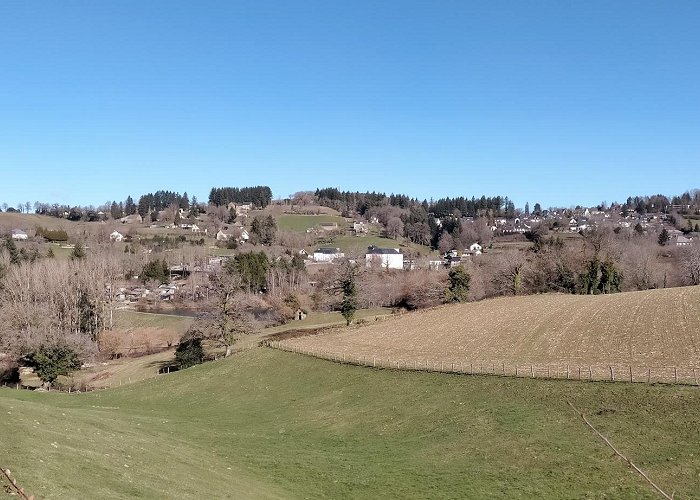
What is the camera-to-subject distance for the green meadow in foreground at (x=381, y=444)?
23094 mm

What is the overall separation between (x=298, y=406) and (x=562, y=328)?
3309 cm

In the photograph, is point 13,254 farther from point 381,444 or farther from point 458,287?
point 381,444

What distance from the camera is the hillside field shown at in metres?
50.4

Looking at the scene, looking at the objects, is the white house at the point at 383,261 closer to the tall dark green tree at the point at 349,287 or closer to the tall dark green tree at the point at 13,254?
the tall dark green tree at the point at 349,287

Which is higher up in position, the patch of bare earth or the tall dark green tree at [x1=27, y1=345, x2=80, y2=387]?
the patch of bare earth

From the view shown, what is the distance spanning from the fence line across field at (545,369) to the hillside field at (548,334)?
1.60 m

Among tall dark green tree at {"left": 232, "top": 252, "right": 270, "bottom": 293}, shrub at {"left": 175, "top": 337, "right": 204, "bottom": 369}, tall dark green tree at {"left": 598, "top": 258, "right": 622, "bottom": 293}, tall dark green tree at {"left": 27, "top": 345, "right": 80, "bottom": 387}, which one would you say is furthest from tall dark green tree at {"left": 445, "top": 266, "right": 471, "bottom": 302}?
tall dark green tree at {"left": 27, "top": 345, "right": 80, "bottom": 387}

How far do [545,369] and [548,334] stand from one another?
18232mm

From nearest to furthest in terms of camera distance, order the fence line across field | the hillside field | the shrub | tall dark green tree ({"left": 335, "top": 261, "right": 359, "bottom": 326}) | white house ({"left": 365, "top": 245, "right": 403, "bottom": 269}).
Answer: the fence line across field, the hillside field, the shrub, tall dark green tree ({"left": 335, "top": 261, "right": 359, "bottom": 326}), white house ({"left": 365, "top": 245, "right": 403, "bottom": 269})

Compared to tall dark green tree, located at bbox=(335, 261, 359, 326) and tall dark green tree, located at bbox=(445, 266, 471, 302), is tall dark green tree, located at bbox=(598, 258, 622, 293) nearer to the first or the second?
tall dark green tree, located at bbox=(445, 266, 471, 302)

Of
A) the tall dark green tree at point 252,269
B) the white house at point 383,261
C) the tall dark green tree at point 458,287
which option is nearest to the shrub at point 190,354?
the tall dark green tree at point 458,287

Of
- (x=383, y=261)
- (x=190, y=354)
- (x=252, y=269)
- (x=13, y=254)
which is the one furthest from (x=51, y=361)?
(x=383, y=261)

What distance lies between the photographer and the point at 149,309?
140 meters

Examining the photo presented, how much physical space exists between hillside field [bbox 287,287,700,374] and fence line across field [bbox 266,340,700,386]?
1.60m
